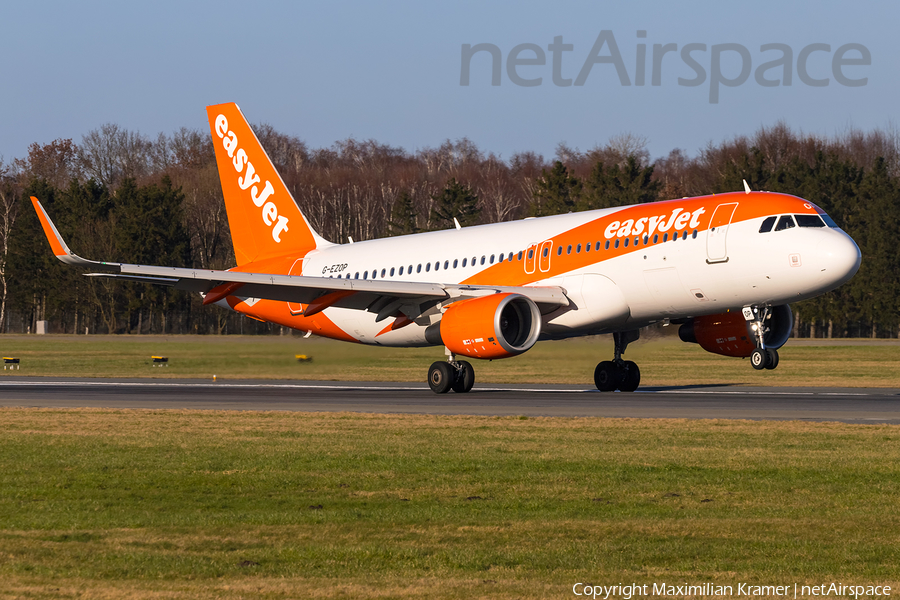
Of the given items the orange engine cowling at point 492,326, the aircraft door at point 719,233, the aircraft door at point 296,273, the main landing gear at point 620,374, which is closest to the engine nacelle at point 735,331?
the main landing gear at point 620,374

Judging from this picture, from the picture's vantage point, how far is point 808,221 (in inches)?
1004

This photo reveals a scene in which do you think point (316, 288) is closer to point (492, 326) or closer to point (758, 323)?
point (492, 326)

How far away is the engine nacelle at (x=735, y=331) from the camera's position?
94.6 feet

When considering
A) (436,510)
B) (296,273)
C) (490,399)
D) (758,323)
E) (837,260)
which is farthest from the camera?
(296,273)

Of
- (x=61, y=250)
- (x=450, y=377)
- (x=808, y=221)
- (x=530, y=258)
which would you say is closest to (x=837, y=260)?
(x=808, y=221)

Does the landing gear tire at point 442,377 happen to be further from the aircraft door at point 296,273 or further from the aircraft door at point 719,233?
the aircraft door at point 719,233

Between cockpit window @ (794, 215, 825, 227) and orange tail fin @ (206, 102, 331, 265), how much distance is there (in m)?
17.0

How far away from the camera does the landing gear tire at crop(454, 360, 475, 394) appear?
1165 inches

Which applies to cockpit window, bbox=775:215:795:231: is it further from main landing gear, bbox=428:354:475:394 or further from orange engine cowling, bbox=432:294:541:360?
main landing gear, bbox=428:354:475:394

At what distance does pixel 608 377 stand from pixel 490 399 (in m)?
4.80

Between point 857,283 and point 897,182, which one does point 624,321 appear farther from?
point 897,182

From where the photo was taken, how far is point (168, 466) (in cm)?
1452

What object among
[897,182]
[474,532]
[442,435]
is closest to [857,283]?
[897,182]

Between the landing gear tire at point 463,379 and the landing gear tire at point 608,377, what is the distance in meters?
Answer: 3.60
